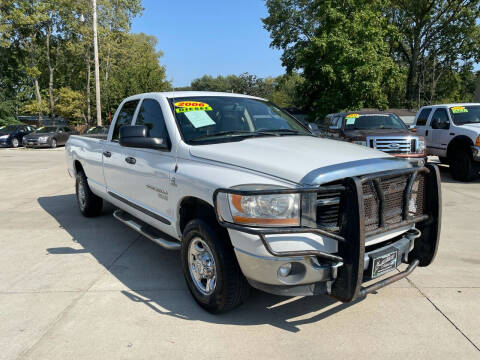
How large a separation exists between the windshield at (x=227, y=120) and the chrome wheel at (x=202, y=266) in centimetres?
97

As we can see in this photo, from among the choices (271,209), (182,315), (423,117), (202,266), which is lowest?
(182,315)

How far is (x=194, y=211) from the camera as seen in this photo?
11.8 feet

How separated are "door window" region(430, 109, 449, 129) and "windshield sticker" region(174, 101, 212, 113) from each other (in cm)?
854

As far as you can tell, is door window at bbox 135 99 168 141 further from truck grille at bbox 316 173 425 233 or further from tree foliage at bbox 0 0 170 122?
tree foliage at bbox 0 0 170 122

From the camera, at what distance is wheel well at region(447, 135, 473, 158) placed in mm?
9734

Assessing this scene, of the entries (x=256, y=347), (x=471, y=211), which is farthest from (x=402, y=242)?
(x=471, y=211)

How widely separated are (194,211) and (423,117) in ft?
33.5

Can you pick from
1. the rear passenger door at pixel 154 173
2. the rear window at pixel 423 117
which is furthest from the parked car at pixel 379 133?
the rear passenger door at pixel 154 173

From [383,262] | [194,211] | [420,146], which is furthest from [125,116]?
[420,146]

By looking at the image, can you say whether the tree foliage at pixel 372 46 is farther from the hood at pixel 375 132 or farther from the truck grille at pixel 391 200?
the truck grille at pixel 391 200

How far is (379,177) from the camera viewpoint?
9.65ft

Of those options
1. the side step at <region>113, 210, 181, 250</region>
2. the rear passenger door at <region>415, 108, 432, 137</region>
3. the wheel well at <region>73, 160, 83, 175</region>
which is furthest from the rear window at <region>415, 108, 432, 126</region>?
the side step at <region>113, 210, 181, 250</region>

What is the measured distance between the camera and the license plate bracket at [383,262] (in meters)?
2.95

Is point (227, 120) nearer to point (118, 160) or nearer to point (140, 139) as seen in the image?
point (140, 139)
